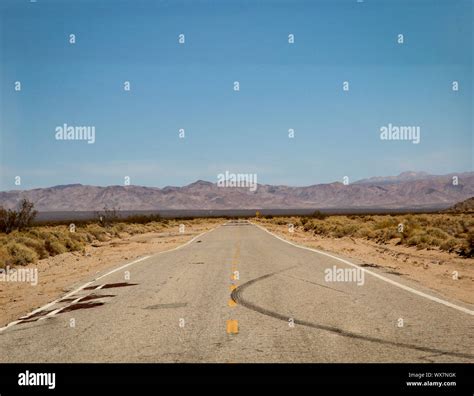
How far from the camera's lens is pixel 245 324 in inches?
340

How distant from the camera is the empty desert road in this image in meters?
6.86

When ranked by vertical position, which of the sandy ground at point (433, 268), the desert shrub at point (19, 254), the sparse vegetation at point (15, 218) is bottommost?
the sandy ground at point (433, 268)

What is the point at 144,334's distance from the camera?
806 centimetres

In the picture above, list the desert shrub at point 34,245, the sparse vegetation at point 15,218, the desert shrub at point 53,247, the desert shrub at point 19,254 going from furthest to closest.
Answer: the sparse vegetation at point 15,218 → the desert shrub at point 53,247 → the desert shrub at point 34,245 → the desert shrub at point 19,254

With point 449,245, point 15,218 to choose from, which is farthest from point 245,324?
point 15,218

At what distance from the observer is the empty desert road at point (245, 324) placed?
6.86m

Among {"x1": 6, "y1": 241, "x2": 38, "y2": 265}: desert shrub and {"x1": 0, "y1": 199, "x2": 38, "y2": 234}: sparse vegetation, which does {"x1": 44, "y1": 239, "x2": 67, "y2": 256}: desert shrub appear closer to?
{"x1": 6, "y1": 241, "x2": 38, "y2": 265}: desert shrub

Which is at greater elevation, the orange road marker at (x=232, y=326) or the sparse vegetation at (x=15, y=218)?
the sparse vegetation at (x=15, y=218)

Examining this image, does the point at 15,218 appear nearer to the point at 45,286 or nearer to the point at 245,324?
the point at 45,286

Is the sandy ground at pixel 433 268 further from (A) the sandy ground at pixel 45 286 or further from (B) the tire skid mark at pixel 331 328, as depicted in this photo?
(A) the sandy ground at pixel 45 286

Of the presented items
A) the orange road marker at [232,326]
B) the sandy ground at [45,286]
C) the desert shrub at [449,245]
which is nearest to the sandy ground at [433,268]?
the desert shrub at [449,245]

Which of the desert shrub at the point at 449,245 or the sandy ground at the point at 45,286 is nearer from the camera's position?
the sandy ground at the point at 45,286

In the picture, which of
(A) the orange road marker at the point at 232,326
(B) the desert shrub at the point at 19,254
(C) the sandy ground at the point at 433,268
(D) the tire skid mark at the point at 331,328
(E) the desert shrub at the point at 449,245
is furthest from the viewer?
(E) the desert shrub at the point at 449,245
